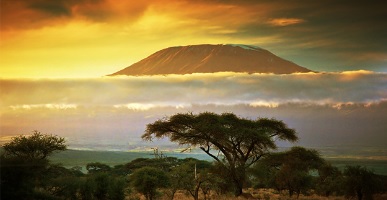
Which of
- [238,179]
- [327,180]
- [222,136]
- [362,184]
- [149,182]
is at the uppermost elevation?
[222,136]

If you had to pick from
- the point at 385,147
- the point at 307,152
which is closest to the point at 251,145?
the point at 307,152

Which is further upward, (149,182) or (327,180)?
(149,182)

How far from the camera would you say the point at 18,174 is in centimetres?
2559

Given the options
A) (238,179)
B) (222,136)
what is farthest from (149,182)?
(222,136)

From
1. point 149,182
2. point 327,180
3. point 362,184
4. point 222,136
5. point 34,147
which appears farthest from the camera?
point 327,180

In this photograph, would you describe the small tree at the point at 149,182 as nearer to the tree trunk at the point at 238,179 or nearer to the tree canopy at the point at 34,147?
the tree trunk at the point at 238,179

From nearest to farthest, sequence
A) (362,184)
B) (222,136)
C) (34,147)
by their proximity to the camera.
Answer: (362,184)
(34,147)
(222,136)

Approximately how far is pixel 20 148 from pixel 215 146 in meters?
12.3

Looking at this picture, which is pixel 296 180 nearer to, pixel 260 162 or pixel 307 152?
pixel 260 162

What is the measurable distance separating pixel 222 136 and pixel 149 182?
6.82 m

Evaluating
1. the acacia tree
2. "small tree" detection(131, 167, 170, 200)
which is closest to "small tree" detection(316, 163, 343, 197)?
the acacia tree

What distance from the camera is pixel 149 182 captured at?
1396 inches

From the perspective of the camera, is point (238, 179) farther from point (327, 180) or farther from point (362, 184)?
point (327, 180)

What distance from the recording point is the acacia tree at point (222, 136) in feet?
132
